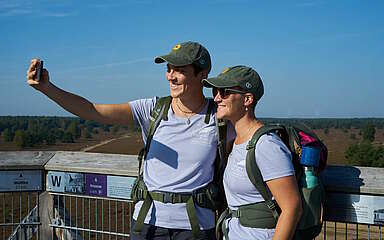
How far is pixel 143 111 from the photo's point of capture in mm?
3455

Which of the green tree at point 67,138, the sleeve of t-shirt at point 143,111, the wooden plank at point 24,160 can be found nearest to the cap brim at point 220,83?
the sleeve of t-shirt at point 143,111

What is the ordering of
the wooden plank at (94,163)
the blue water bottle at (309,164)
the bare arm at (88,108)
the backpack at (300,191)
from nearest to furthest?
the backpack at (300,191) < the blue water bottle at (309,164) < the bare arm at (88,108) < the wooden plank at (94,163)

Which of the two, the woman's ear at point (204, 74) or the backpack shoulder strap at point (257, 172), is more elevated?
the woman's ear at point (204, 74)

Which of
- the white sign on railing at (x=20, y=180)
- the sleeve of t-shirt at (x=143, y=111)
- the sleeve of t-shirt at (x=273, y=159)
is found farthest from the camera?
the white sign on railing at (x=20, y=180)

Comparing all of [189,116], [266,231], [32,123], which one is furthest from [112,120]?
[32,123]

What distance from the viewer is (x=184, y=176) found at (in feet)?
10.5

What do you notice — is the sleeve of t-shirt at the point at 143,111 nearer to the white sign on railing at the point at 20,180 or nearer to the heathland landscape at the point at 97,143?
the white sign on railing at the point at 20,180

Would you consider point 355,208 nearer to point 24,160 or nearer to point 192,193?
point 192,193

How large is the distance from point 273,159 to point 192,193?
0.76 meters

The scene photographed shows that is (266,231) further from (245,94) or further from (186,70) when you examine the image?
(186,70)

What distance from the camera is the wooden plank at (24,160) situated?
4.36 meters

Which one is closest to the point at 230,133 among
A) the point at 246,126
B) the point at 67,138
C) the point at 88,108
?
the point at 246,126

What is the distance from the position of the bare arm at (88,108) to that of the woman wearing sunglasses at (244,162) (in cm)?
68

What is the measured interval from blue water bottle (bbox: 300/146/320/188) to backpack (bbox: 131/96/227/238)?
0.57m
